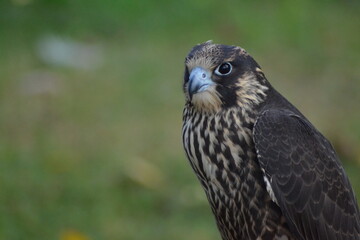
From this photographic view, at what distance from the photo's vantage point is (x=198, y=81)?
517cm

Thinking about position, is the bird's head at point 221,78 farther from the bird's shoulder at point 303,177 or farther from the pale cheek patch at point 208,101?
the bird's shoulder at point 303,177

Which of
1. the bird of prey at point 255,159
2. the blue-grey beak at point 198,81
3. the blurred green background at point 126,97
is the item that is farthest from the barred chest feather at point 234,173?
the blurred green background at point 126,97

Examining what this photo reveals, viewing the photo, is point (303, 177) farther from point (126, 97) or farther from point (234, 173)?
point (126, 97)

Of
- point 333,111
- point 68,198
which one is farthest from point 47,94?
point 333,111

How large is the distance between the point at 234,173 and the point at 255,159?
4.7 inches

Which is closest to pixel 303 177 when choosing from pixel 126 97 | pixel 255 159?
pixel 255 159

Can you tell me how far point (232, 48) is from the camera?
5.34 m

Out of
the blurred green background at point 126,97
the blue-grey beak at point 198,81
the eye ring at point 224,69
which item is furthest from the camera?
the blurred green background at point 126,97

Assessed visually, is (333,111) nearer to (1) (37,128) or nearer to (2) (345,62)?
(2) (345,62)

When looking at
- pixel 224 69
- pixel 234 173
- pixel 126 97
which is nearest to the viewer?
pixel 234 173

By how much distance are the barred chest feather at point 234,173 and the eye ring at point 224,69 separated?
0.59 feet

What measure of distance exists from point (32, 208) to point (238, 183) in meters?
1.97

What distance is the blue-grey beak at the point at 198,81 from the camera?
16.8ft

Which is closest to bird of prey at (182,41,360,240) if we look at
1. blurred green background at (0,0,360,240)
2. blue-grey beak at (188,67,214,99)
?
blue-grey beak at (188,67,214,99)
